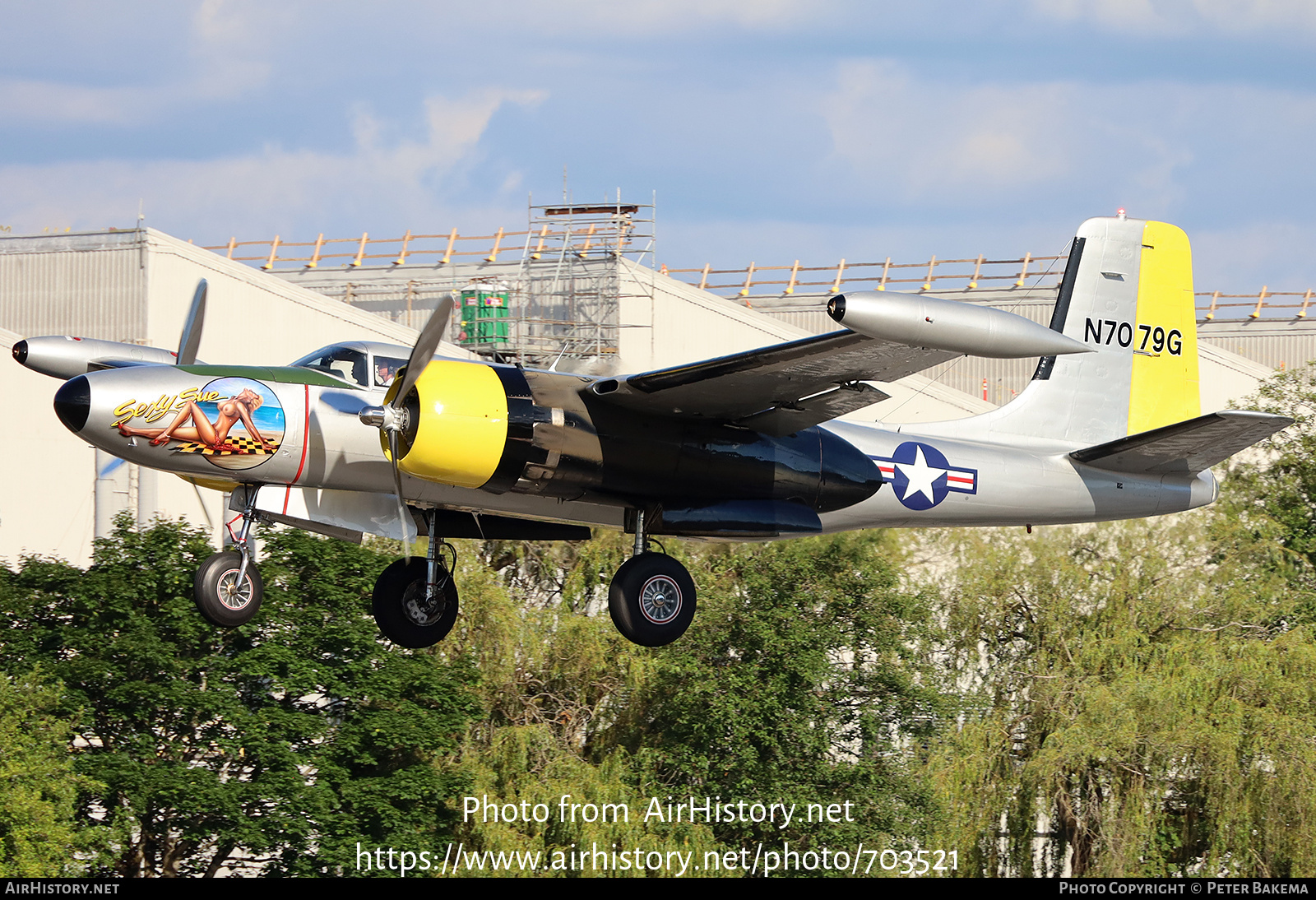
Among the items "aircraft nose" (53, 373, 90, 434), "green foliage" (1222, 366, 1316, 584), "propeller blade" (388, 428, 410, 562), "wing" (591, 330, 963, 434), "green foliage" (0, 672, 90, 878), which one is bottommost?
"green foliage" (0, 672, 90, 878)

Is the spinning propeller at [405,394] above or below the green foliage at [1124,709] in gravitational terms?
above

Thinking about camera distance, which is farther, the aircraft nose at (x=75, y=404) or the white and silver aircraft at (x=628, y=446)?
the aircraft nose at (x=75, y=404)

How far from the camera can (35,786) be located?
38438 millimetres

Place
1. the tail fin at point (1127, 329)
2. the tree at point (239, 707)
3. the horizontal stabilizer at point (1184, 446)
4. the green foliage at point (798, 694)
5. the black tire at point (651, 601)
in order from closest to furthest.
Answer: the black tire at point (651, 601), the horizontal stabilizer at point (1184, 446), the tail fin at point (1127, 329), the tree at point (239, 707), the green foliage at point (798, 694)

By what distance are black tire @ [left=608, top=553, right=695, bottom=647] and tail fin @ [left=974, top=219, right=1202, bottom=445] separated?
6.78m

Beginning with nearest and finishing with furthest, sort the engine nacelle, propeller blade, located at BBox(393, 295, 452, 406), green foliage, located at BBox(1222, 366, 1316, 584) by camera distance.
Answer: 1. propeller blade, located at BBox(393, 295, 452, 406)
2. the engine nacelle
3. green foliage, located at BBox(1222, 366, 1316, 584)

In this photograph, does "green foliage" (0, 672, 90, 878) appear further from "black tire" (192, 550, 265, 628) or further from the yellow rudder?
the yellow rudder

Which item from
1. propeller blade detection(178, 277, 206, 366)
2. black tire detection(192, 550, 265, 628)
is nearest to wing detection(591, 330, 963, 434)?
black tire detection(192, 550, 265, 628)

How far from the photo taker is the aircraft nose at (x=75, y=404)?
16.4 meters

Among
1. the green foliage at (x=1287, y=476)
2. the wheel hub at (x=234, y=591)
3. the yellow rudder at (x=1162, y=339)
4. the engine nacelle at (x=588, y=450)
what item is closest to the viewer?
the engine nacelle at (x=588, y=450)

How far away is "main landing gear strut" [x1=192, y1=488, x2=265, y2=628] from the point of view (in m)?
17.6

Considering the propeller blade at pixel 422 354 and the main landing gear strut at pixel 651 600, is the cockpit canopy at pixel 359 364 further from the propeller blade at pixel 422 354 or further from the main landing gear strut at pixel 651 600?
the main landing gear strut at pixel 651 600

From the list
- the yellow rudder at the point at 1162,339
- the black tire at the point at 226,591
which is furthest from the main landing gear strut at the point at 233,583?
the yellow rudder at the point at 1162,339

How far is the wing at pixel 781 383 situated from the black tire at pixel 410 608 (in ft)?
12.3
